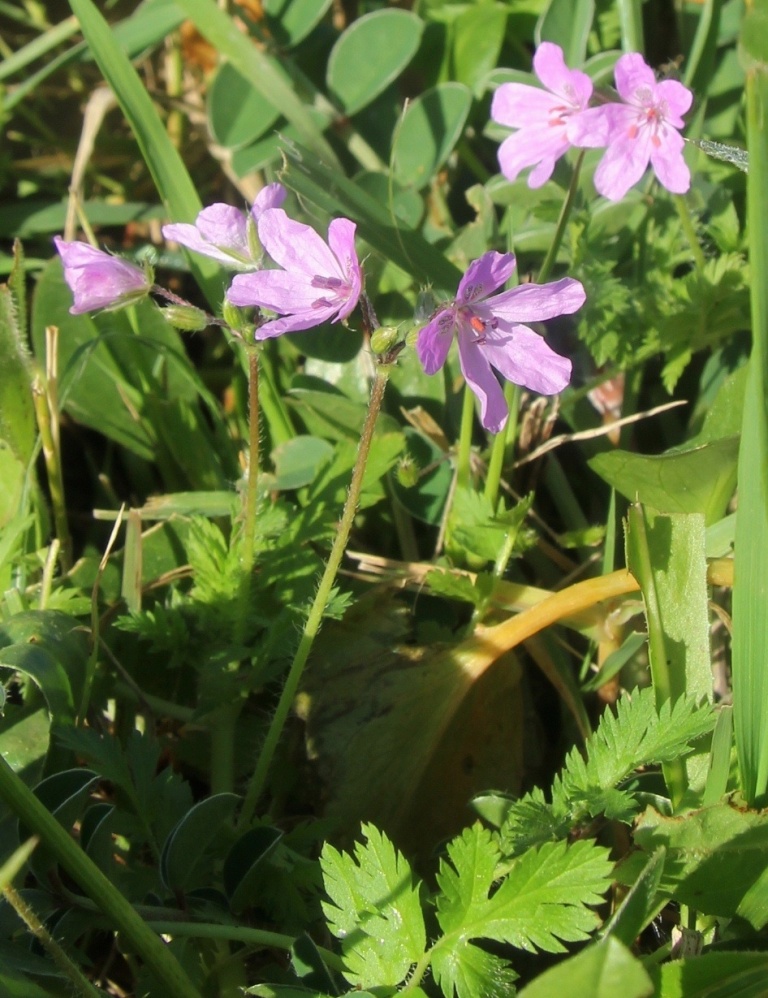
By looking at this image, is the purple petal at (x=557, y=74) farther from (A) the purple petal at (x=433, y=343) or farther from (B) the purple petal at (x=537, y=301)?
(A) the purple petal at (x=433, y=343)

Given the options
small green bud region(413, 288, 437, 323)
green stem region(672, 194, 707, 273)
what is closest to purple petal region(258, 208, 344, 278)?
small green bud region(413, 288, 437, 323)

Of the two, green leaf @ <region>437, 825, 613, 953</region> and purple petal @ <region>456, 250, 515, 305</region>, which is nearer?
green leaf @ <region>437, 825, 613, 953</region>

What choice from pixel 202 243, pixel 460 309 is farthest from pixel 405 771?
pixel 202 243

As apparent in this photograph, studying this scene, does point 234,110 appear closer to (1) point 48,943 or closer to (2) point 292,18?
(2) point 292,18

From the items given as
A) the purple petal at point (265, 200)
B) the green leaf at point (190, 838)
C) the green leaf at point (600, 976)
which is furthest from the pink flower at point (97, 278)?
the green leaf at point (600, 976)

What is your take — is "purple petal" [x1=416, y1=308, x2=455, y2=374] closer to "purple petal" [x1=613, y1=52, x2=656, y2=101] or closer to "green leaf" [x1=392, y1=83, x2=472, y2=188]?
"purple petal" [x1=613, y1=52, x2=656, y2=101]

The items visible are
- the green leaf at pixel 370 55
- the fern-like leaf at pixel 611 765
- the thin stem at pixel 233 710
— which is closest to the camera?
the fern-like leaf at pixel 611 765

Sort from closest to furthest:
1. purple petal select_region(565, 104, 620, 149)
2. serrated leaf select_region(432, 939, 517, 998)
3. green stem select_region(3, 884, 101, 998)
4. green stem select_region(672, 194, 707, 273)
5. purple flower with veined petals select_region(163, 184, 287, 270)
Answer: green stem select_region(3, 884, 101, 998) → serrated leaf select_region(432, 939, 517, 998) → purple flower with veined petals select_region(163, 184, 287, 270) → purple petal select_region(565, 104, 620, 149) → green stem select_region(672, 194, 707, 273)
